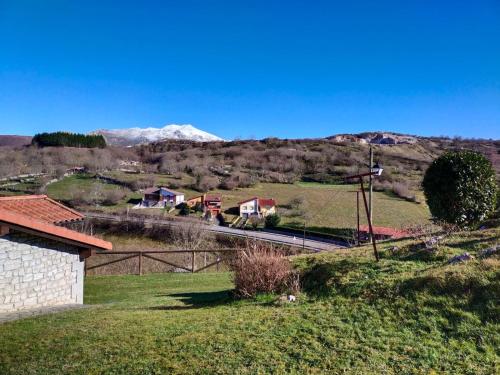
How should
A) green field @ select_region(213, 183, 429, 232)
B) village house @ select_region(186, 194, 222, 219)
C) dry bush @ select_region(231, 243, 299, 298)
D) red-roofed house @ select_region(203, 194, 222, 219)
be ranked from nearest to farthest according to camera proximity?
dry bush @ select_region(231, 243, 299, 298), green field @ select_region(213, 183, 429, 232), village house @ select_region(186, 194, 222, 219), red-roofed house @ select_region(203, 194, 222, 219)

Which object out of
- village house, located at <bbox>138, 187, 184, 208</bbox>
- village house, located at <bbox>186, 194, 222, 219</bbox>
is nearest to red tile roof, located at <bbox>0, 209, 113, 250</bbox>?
village house, located at <bbox>186, 194, 222, 219</bbox>

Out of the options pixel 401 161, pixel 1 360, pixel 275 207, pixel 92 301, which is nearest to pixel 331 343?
pixel 1 360

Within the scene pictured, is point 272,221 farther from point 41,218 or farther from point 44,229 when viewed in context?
point 44,229

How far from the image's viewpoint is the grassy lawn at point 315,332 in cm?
399

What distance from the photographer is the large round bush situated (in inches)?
423

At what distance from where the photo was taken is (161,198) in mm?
48938

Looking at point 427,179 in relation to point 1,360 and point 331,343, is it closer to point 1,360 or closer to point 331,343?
point 331,343

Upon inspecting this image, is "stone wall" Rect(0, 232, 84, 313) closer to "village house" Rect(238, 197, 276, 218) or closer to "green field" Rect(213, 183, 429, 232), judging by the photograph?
"green field" Rect(213, 183, 429, 232)

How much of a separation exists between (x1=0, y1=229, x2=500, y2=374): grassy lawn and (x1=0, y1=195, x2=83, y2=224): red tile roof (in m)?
3.54

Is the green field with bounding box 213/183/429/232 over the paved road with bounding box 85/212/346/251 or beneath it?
over

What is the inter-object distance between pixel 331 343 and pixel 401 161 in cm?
7632

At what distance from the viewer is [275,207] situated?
1838 inches

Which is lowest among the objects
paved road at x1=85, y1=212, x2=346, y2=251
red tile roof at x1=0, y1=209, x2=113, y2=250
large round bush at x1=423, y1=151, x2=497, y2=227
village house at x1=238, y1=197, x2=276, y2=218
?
paved road at x1=85, y1=212, x2=346, y2=251

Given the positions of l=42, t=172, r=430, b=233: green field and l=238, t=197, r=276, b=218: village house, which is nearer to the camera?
l=42, t=172, r=430, b=233: green field
